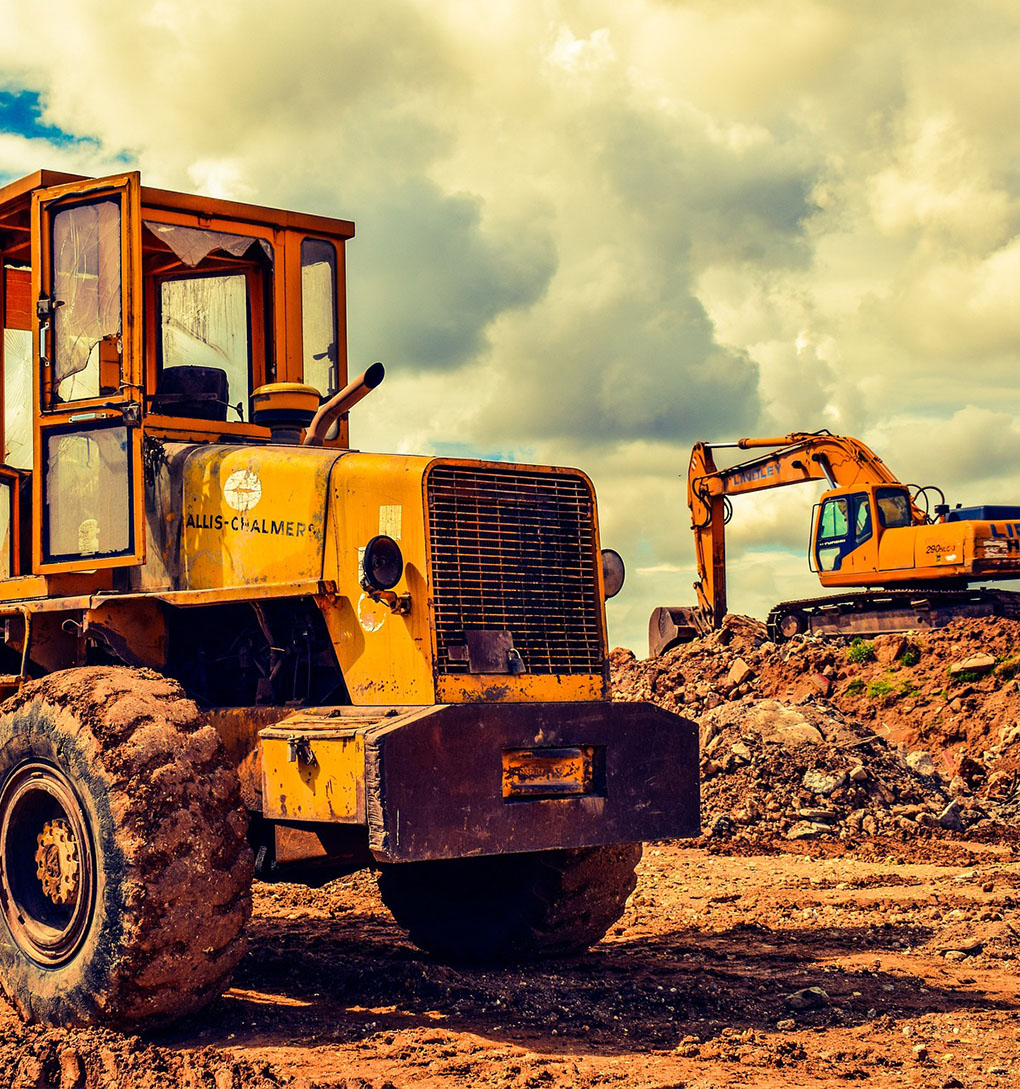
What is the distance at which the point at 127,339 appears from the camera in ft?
22.5

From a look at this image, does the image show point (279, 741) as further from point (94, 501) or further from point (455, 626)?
point (94, 501)

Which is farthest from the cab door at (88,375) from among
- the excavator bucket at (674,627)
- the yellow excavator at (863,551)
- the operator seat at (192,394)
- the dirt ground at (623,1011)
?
the excavator bucket at (674,627)

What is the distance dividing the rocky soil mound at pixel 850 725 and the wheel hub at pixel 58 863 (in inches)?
301

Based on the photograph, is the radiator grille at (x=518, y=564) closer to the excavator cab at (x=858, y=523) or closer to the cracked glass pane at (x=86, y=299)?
the cracked glass pane at (x=86, y=299)

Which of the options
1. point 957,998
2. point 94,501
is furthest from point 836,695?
point 94,501

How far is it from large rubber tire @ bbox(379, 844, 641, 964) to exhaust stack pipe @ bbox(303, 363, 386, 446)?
7.39 feet

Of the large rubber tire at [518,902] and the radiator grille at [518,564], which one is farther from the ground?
the radiator grille at [518,564]

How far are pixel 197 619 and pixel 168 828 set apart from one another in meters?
1.64

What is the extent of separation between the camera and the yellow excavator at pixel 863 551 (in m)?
23.4

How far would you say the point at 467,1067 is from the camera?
17.8 feet

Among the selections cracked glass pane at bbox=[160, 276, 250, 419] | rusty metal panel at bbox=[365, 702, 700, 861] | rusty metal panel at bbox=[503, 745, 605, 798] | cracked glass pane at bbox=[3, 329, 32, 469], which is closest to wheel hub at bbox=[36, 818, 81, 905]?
rusty metal panel at bbox=[365, 702, 700, 861]

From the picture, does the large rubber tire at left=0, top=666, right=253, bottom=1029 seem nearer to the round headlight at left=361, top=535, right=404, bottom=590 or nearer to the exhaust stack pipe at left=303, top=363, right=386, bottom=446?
the round headlight at left=361, top=535, right=404, bottom=590

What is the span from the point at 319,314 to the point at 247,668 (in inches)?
94.5

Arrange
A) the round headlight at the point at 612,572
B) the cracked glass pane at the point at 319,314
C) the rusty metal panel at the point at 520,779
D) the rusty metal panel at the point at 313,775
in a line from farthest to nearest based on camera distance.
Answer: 1. the cracked glass pane at the point at 319,314
2. the round headlight at the point at 612,572
3. the rusty metal panel at the point at 313,775
4. the rusty metal panel at the point at 520,779
